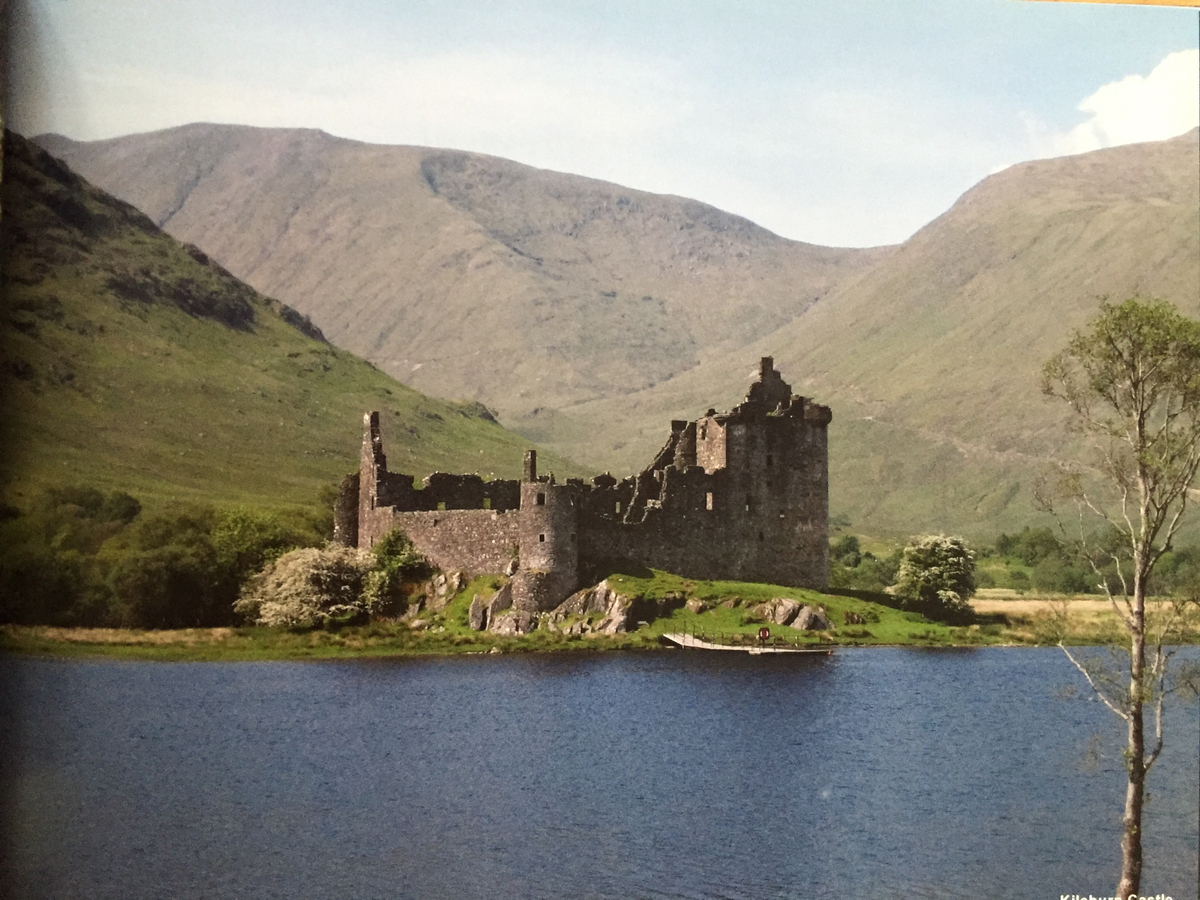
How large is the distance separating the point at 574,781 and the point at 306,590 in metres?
21.1

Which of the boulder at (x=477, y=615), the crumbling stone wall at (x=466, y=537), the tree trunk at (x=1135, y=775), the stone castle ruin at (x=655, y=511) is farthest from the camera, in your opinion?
the crumbling stone wall at (x=466, y=537)

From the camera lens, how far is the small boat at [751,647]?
153ft

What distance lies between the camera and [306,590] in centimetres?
5172

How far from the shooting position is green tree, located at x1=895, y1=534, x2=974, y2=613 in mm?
55406

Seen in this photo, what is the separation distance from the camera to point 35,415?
9644cm

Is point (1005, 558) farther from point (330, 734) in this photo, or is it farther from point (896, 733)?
point (330, 734)

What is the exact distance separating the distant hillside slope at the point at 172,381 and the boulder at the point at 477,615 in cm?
3154

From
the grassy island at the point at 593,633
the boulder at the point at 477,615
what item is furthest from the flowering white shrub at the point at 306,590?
the boulder at the point at 477,615

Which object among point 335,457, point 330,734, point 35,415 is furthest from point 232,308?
point 330,734

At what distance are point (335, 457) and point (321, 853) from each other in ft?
303

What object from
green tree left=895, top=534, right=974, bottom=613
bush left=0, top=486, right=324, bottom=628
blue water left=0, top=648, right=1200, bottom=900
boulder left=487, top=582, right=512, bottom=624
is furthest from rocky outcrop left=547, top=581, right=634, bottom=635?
green tree left=895, top=534, right=974, bottom=613

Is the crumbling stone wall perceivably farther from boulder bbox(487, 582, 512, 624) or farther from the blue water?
the blue water

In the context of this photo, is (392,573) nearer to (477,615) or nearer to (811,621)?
(477,615)

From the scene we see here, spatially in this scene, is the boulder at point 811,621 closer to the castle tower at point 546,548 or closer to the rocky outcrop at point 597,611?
the rocky outcrop at point 597,611
